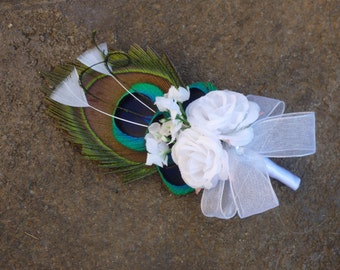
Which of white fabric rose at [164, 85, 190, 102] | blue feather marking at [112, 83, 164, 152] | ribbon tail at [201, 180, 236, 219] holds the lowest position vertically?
ribbon tail at [201, 180, 236, 219]

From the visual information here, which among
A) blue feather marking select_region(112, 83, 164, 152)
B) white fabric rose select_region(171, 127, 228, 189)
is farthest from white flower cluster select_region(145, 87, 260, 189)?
blue feather marking select_region(112, 83, 164, 152)

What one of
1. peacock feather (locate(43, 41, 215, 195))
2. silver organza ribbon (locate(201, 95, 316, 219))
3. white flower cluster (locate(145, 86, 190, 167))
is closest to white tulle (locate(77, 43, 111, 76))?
peacock feather (locate(43, 41, 215, 195))

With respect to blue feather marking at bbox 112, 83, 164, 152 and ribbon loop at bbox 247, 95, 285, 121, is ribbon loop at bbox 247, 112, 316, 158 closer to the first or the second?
ribbon loop at bbox 247, 95, 285, 121

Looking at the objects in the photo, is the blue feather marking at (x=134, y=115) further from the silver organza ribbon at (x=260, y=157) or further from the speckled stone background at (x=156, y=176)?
the silver organza ribbon at (x=260, y=157)

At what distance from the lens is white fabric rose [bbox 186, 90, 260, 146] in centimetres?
93

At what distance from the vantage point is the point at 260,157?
1011mm

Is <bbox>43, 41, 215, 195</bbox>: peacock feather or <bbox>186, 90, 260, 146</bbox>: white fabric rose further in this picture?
<bbox>43, 41, 215, 195</bbox>: peacock feather

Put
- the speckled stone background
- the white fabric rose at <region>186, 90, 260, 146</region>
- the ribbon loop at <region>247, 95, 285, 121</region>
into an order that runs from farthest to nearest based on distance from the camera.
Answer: the speckled stone background → the ribbon loop at <region>247, 95, 285, 121</region> → the white fabric rose at <region>186, 90, 260, 146</region>

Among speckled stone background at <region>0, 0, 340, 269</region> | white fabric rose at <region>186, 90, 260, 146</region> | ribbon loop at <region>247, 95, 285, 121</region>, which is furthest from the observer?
speckled stone background at <region>0, 0, 340, 269</region>

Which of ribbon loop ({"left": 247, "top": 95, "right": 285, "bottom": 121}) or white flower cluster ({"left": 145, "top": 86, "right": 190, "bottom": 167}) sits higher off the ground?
white flower cluster ({"left": 145, "top": 86, "right": 190, "bottom": 167})

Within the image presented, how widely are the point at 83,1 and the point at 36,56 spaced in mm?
183

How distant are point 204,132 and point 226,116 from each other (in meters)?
0.05

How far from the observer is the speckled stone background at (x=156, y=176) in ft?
3.76

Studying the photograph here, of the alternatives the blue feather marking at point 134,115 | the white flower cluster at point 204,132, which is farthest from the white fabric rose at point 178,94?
the blue feather marking at point 134,115
